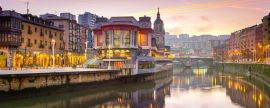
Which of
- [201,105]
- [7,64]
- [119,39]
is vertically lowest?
[201,105]

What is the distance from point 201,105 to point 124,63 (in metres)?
53.1

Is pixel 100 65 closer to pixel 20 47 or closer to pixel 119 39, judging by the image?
pixel 119 39

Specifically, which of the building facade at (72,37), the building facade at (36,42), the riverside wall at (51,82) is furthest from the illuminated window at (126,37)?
the riverside wall at (51,82)

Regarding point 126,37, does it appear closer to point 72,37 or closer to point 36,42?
point 36,42

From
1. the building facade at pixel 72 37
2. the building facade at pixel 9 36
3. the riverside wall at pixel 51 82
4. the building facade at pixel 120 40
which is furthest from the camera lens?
the building facade at pixel 72 37

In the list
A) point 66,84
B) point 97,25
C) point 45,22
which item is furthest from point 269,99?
point 97,25

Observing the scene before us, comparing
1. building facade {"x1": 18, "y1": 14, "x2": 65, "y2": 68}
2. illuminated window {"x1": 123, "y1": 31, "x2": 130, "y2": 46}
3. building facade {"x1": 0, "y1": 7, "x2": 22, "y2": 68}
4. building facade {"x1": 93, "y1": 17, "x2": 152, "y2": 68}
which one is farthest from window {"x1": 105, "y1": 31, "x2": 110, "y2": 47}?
building facade {"x1": 0, "y1": 7, "x2": 22, "y2": 68}

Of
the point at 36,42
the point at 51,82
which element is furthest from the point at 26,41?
the point at 51,82

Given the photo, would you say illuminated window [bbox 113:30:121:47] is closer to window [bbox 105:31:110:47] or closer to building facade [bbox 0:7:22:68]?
window [bbox 105:31:110:47]

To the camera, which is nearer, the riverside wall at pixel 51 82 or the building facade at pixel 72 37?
the riverside wall at pixel 51 82

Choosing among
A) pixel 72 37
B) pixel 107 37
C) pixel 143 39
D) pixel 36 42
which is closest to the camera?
pixel 36 42

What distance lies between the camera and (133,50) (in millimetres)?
121188

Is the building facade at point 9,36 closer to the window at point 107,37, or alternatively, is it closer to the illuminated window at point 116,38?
the window at point 107,37

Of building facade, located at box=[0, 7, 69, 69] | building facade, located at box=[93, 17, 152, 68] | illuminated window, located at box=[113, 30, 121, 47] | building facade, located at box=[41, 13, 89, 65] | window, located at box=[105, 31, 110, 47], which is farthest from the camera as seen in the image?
building facade, located at box=[41, 13, 89, 65]
